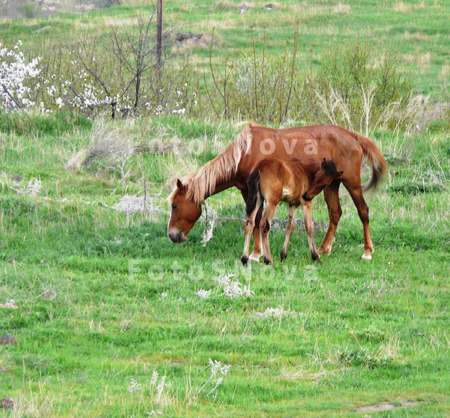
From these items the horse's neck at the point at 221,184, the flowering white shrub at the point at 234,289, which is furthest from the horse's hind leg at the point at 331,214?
the flowering white shrub at the point at 234,289

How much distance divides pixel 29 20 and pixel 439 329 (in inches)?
1425

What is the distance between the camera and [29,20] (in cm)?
4153

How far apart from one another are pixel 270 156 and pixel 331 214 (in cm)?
126

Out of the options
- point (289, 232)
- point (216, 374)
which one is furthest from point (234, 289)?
point (216, 374)

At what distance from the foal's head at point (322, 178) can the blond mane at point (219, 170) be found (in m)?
0.89

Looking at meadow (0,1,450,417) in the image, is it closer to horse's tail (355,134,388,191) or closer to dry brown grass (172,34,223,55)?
horse's tail (355,134,388,191)

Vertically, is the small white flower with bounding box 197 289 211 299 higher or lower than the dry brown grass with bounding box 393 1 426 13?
lower

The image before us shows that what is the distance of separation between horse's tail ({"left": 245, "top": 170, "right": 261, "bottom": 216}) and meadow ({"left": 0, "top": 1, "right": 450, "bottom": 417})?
662mm

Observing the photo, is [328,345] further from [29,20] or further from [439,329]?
[29,20]

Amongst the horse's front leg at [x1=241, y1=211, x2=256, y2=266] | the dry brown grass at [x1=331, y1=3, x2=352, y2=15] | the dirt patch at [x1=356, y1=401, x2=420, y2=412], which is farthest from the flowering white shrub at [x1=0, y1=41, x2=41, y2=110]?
the dry brown grass at [x1=331, y1=3, x2=352, y2=15]

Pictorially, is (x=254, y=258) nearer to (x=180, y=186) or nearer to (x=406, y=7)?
(x=180, y=186)

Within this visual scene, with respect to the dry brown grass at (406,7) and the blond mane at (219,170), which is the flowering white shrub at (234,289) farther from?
the dry brown grass at (406,7)

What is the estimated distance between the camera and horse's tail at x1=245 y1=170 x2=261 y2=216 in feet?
34.8

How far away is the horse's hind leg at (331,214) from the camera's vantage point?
11344mm
